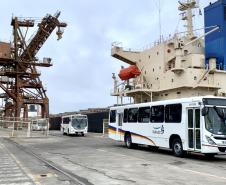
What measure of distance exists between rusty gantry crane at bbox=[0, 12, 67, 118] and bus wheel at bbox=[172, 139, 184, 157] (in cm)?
4646

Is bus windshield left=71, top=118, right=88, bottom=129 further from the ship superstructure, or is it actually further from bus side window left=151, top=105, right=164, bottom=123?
bus side window left=151, top=105, right=164, bottom=123

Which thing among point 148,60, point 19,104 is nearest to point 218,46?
point 148,60

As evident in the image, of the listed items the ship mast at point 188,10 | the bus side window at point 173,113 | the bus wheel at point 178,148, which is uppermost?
the ship mast at point 188,10

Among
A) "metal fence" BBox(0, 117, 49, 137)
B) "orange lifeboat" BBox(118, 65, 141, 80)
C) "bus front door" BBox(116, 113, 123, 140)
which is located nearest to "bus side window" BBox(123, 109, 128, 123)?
"bus front door" BBox(116, 113, 123, 140)

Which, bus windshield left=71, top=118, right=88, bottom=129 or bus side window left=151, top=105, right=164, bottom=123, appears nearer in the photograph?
bus side window left=151, top=105, right=164, bottom=123

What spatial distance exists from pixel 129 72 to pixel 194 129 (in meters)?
25.4

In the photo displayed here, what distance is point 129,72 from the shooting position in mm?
42969

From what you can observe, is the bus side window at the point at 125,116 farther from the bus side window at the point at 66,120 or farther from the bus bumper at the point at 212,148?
the bus side window at the point at 66,120

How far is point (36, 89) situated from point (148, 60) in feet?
114

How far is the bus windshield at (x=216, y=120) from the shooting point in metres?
17.3

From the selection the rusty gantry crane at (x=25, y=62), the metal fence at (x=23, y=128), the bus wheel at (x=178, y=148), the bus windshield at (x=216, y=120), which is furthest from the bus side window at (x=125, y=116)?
the rusty gantry crane at (x=25, y=62)

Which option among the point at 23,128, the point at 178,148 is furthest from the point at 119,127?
the point at 23,128

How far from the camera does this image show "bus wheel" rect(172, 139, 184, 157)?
18612 millimetres

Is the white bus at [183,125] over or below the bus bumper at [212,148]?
over
